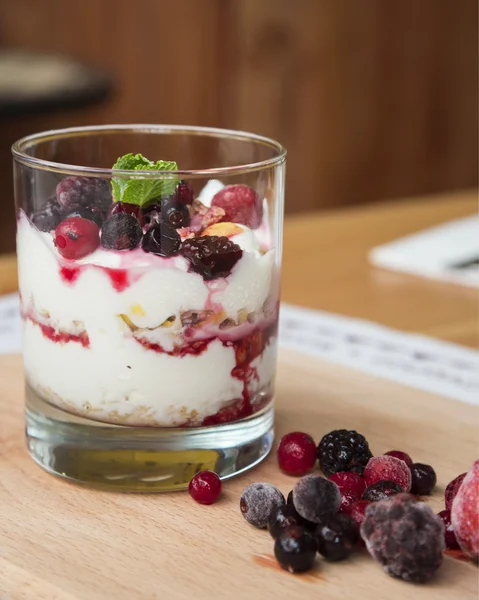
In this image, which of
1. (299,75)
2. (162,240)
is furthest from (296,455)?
(299,75)

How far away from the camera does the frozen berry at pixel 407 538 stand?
79 cm

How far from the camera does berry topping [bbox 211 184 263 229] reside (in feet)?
3.17

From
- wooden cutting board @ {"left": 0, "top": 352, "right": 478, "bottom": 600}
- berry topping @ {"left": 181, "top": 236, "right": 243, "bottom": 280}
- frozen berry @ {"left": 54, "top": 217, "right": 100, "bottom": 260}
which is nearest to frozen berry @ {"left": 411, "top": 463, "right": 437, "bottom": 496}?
wooden cutting board @ {"left": 0, "top": 352, "right": 478, "bottom": 600}

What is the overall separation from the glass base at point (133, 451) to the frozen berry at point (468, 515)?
9.8 inches

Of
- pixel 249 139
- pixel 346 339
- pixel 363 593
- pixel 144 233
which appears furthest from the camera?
pixel 346 339

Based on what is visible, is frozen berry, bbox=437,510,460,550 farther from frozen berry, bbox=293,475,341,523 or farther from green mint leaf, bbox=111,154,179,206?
green mint leaf, bbox=111,154,179,206

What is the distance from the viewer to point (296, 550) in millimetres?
813

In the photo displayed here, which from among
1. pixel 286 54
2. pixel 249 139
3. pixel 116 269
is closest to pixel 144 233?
pixel 116 269

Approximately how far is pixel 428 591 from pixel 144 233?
1.29 feet

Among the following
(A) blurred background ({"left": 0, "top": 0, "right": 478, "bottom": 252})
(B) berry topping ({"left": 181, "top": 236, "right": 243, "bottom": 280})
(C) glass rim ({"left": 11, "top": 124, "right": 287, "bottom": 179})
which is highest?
(C) glass rim ({"left": 11, "top": 124, "right": 287, "bottom": 179})

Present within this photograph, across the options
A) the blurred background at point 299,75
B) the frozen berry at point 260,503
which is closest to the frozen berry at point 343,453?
the frozen berry at point 260,503

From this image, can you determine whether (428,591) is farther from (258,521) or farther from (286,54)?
(286,54)

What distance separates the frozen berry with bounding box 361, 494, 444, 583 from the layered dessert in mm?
228

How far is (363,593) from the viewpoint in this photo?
0.79 metres
